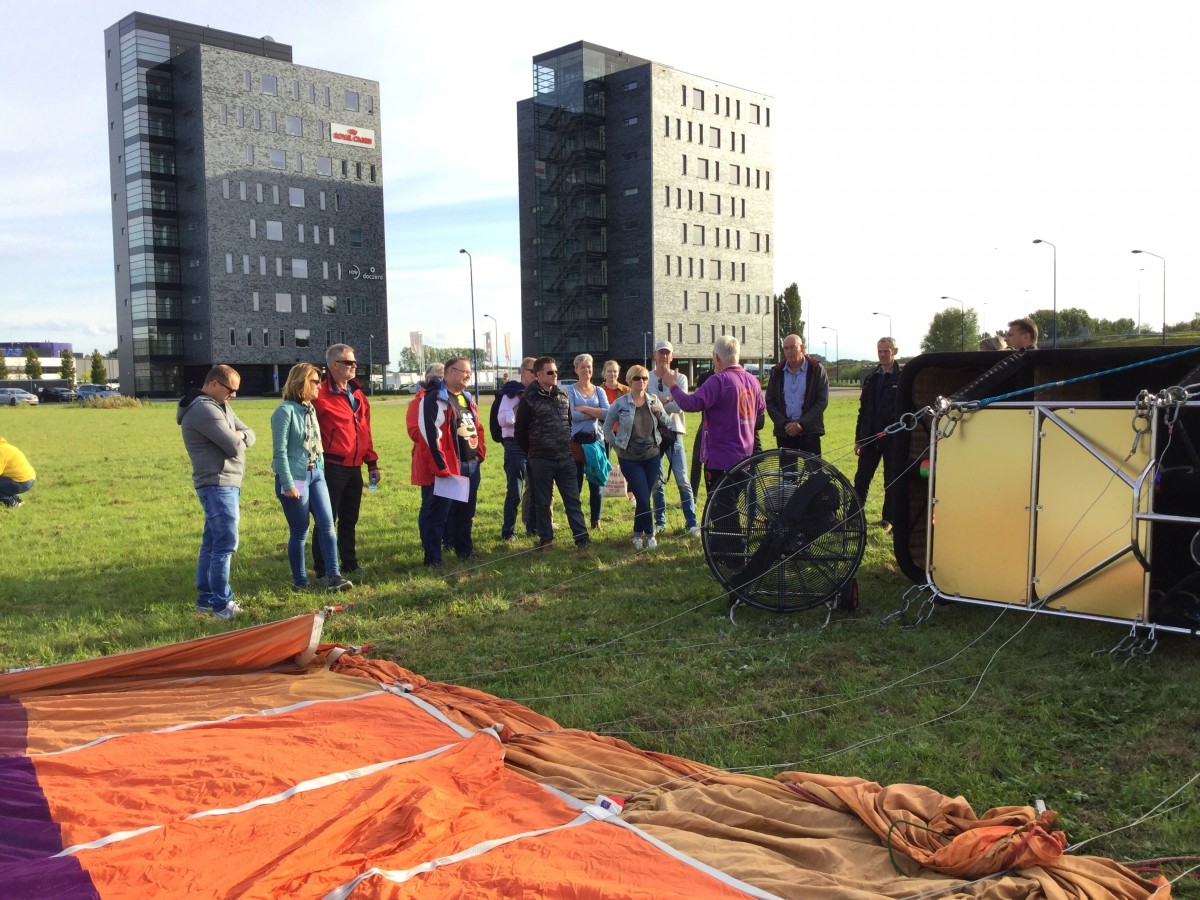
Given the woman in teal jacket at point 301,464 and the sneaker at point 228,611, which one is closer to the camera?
the sneaker at point 228,611

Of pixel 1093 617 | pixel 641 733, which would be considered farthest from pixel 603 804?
pixel 1093 617

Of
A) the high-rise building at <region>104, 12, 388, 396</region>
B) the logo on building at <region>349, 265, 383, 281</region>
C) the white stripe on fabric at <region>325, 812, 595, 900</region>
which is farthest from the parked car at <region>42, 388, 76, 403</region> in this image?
the white stripe on fabric at <region>325, 812, 595, 900</region>

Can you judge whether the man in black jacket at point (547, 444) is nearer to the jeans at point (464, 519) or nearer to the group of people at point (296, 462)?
the jeans at point (464, 519)

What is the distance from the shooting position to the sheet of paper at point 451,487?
905 cm

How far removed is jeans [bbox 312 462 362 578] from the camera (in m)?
8.57

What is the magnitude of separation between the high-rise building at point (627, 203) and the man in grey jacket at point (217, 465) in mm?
62310

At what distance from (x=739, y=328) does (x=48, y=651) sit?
71872 millimetres

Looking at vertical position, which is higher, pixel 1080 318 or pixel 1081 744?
pixel 1080 318

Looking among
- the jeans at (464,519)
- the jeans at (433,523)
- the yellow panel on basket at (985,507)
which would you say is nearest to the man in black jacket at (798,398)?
the yellow panel on basket at (985,507)

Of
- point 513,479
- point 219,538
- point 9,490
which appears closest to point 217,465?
point 219,538

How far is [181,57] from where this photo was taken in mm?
70000

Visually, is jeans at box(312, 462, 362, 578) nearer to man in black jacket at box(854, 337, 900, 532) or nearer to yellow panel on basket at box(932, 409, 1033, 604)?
man in black jacket at box(854, 337, 900, 532)

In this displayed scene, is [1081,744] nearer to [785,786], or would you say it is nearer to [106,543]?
[785,786]

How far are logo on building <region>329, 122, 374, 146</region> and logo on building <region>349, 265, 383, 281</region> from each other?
10.1 meters
